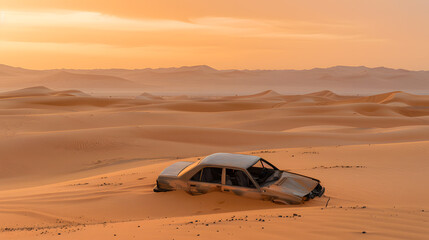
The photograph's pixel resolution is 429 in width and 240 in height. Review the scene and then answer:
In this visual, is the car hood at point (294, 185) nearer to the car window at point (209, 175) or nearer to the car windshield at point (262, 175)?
the car windshield at point (262, 175)

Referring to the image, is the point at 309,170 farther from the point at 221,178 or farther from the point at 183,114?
the point at 183,114

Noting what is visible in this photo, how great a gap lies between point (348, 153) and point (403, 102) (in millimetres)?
40409

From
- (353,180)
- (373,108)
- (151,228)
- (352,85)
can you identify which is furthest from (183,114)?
(352,85)

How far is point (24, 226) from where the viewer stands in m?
7.04

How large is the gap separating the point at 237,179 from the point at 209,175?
70 centimetres

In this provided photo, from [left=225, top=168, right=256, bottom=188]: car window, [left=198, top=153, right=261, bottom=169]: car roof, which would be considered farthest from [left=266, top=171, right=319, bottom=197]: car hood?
[left=198, top=153, right=261, bottom=169]: car roof

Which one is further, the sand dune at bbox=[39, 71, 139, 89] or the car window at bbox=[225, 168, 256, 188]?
the sand dune at bbox=[39, 71, 139, 89]

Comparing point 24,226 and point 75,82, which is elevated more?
point 75,82

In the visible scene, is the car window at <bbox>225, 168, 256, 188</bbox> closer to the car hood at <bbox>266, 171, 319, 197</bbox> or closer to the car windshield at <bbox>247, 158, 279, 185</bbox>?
the car windshield at <bbox>247, 158, 279, 185</bbox>

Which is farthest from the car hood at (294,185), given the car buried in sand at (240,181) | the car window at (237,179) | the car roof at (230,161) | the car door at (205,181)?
the car door at (205,181)

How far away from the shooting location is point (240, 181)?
24.0 ft

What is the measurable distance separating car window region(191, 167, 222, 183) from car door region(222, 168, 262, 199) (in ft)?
0.82

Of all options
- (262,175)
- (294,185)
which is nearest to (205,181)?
(262,175)

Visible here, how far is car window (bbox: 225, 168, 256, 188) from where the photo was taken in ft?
23.8
